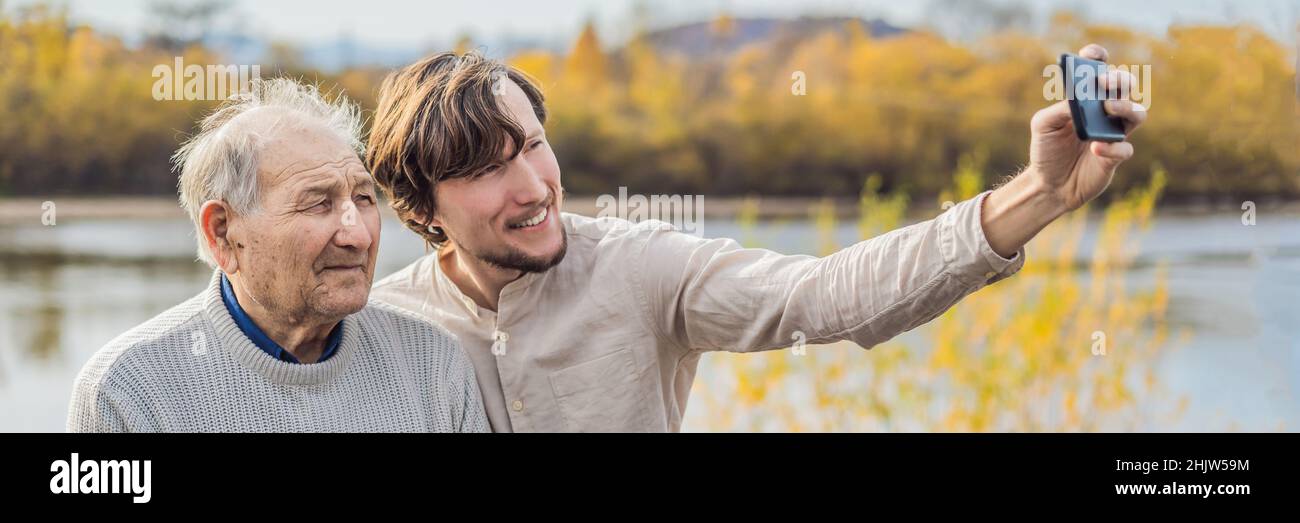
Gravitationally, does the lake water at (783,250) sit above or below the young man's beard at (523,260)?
below

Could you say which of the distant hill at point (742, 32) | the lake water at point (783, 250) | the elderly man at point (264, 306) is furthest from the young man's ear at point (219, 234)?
the distant hill at point (742, 32)

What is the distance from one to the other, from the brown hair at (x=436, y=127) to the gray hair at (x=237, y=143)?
0.24 feet

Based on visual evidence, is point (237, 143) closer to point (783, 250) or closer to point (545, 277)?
point (545, 277)

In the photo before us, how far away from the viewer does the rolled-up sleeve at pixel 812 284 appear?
140 cm

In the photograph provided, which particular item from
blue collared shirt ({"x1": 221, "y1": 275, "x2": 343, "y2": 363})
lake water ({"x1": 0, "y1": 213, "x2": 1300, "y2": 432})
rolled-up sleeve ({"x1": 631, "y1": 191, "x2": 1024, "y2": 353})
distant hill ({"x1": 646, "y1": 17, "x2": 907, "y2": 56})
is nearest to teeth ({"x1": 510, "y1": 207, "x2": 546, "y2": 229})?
rolled-up sleeve ({"x1": 631, "y1": 191, "x2": 1024, "y2": 353})

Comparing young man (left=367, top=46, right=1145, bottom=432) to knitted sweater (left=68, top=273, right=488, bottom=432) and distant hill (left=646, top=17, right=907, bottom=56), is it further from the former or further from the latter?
distant hill (left=646, top=17, right=907, bottom=56)

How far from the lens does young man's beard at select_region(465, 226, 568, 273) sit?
173 centimetres

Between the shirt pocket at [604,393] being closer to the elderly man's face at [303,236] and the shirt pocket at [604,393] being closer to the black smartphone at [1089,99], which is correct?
A: the elderly man's face at [303,236]

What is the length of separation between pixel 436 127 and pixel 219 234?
321mm

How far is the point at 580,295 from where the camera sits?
181 cm

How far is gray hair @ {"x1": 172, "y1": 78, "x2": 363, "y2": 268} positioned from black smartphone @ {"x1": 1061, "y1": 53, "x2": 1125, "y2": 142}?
0.93 metres

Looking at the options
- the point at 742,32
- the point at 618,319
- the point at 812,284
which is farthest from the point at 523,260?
the point at 742,32
